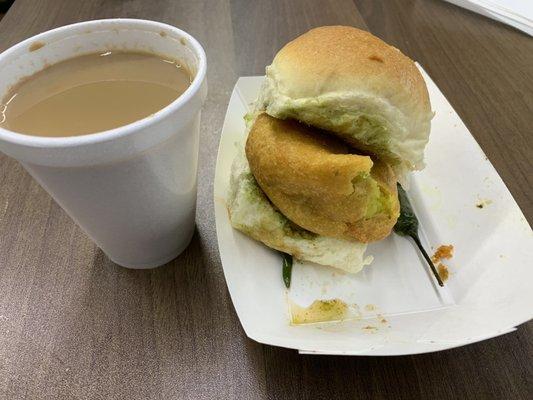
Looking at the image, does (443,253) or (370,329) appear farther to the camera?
(443,253)

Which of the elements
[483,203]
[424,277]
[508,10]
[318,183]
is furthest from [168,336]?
[508,10]

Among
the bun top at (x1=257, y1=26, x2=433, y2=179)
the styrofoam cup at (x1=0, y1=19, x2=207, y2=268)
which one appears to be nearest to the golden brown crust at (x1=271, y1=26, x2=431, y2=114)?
the bun top at (x1=257, y1=26, x2=433, y2=179)

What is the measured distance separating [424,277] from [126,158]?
590mm

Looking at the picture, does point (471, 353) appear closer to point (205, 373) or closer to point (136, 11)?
point (205, 373)

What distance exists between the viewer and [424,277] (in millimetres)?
791

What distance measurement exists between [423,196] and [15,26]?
152cm

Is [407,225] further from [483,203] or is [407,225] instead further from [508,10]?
[508,10]

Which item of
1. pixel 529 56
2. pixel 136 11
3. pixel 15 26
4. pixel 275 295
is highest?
pixel 529 56

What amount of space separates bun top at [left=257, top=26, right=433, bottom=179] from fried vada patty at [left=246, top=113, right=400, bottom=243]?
3cm

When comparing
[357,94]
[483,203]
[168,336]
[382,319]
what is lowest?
[168,336]

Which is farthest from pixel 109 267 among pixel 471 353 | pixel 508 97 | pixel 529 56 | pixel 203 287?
pixel 529 56

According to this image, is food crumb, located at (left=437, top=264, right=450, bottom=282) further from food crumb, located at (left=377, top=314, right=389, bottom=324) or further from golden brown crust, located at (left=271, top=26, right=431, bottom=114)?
golden brown crust, located at (left=271, top=26, right=431, bottom=114)

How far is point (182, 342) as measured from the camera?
2.20 ft

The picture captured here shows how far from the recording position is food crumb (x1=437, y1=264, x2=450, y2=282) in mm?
781
